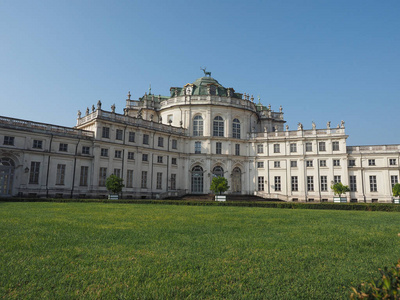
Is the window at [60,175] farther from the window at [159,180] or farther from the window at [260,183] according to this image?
the window at [260,183]

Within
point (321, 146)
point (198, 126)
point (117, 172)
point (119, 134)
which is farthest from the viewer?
point (198, 126)

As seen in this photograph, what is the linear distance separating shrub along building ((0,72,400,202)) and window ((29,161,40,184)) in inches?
4.0

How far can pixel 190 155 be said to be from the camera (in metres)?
47.8

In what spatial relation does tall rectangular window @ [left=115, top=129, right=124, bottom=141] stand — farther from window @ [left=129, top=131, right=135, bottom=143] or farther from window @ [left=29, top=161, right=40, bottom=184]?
window @ [left=29, top=161, right=40, bottom=184]

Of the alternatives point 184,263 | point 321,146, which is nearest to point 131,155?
point 321,146

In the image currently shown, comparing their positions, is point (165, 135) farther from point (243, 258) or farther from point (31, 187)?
point (243, 258)

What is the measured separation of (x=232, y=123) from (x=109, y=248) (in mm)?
44124

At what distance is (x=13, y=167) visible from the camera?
102 ft

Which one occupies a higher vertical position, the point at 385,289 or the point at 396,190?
the point at 396,190

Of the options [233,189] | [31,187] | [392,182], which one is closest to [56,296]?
[31,187]

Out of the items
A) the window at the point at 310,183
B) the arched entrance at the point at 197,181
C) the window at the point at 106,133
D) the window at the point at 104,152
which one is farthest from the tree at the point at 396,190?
the window at the point at 106,133

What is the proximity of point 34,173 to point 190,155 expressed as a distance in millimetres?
23354

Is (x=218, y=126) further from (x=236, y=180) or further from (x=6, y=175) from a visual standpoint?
(x=6, y=175)

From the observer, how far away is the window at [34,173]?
32062mm
